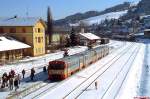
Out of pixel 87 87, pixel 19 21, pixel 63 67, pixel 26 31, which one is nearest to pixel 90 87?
pixel 87 87

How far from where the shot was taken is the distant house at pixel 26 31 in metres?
67.8

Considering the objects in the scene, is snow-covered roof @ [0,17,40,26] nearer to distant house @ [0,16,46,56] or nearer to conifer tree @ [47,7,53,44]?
distant house @ [0,16,46,56]

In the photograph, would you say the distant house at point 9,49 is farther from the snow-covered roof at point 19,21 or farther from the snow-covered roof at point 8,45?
the snow-covered roof at point 19,21

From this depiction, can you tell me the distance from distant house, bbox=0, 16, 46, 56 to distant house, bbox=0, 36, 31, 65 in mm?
2799

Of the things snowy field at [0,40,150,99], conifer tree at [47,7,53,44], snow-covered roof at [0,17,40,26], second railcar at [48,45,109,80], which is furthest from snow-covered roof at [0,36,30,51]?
conifer tree at [47,7,53,44]

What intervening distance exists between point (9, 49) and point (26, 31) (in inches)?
477

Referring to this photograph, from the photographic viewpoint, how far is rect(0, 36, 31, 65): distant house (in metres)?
55.9

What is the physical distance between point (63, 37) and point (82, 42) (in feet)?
23.0

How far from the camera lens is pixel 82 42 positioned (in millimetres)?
110750


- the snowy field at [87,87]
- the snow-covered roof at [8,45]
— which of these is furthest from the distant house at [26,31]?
the snowy field at [87,87]

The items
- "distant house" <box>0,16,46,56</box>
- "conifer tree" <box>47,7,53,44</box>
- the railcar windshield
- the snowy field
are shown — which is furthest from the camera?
"conifer tree" <box>47,7,53,44</box>

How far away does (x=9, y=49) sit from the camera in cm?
5644

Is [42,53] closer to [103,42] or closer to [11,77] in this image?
[11,77]

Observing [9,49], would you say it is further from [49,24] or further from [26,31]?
[49,24]
